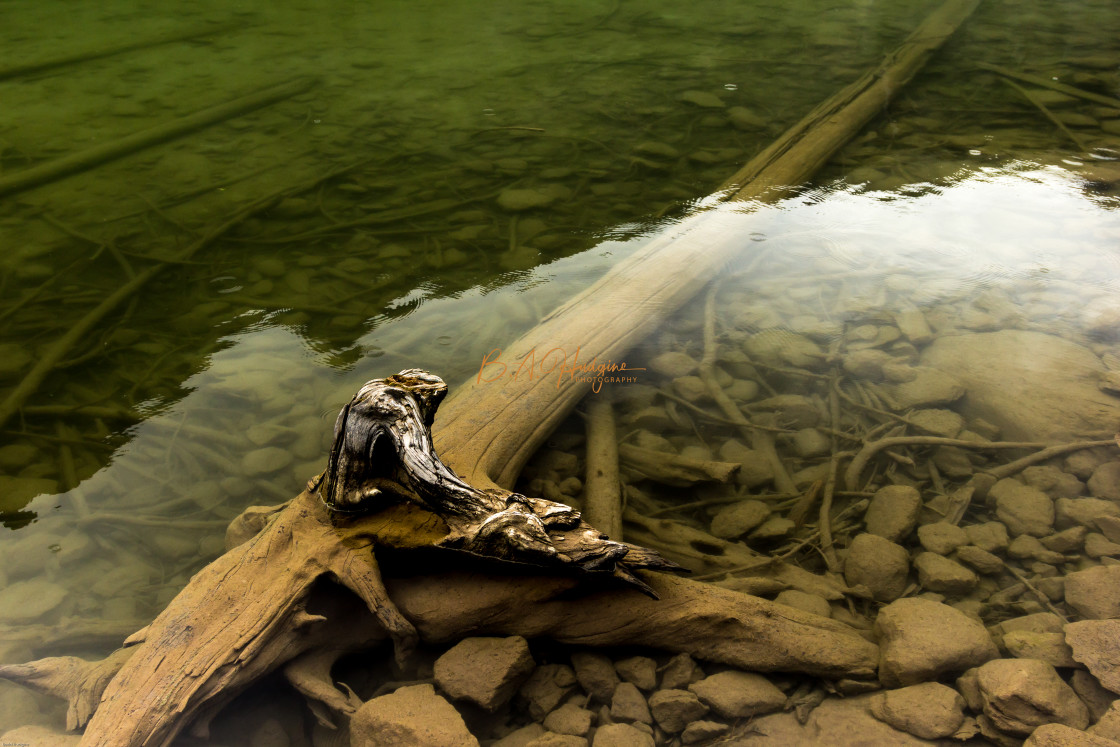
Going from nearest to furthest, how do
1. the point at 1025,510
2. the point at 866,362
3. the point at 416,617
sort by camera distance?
the point at 416,617, the point at 1025,510, the point at 866,362

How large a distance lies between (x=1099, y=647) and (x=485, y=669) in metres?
1.78

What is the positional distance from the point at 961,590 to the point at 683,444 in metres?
1.15

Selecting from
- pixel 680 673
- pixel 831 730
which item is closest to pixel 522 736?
pixel 680 673

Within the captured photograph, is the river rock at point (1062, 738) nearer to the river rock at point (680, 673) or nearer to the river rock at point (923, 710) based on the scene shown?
the river rock at point (923, 710)

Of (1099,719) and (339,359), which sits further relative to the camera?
(339,359)

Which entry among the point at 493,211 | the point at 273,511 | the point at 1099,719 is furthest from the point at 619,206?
the point at 1099,719

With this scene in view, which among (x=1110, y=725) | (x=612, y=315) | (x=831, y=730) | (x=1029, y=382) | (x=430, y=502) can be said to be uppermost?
(x=430, y=502)

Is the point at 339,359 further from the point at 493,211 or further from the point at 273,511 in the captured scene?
the point at 493,211

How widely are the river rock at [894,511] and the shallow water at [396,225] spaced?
27.9 inches

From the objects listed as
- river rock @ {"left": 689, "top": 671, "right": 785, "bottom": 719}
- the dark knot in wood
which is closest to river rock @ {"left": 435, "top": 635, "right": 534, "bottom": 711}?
the dark knot in wood

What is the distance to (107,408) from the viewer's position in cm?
329

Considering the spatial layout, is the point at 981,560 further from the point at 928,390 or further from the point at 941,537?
the point at 928,390

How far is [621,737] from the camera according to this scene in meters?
1.92

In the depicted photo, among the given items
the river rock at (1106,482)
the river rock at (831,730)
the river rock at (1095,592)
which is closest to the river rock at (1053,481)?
the river rock at (1106,482)
